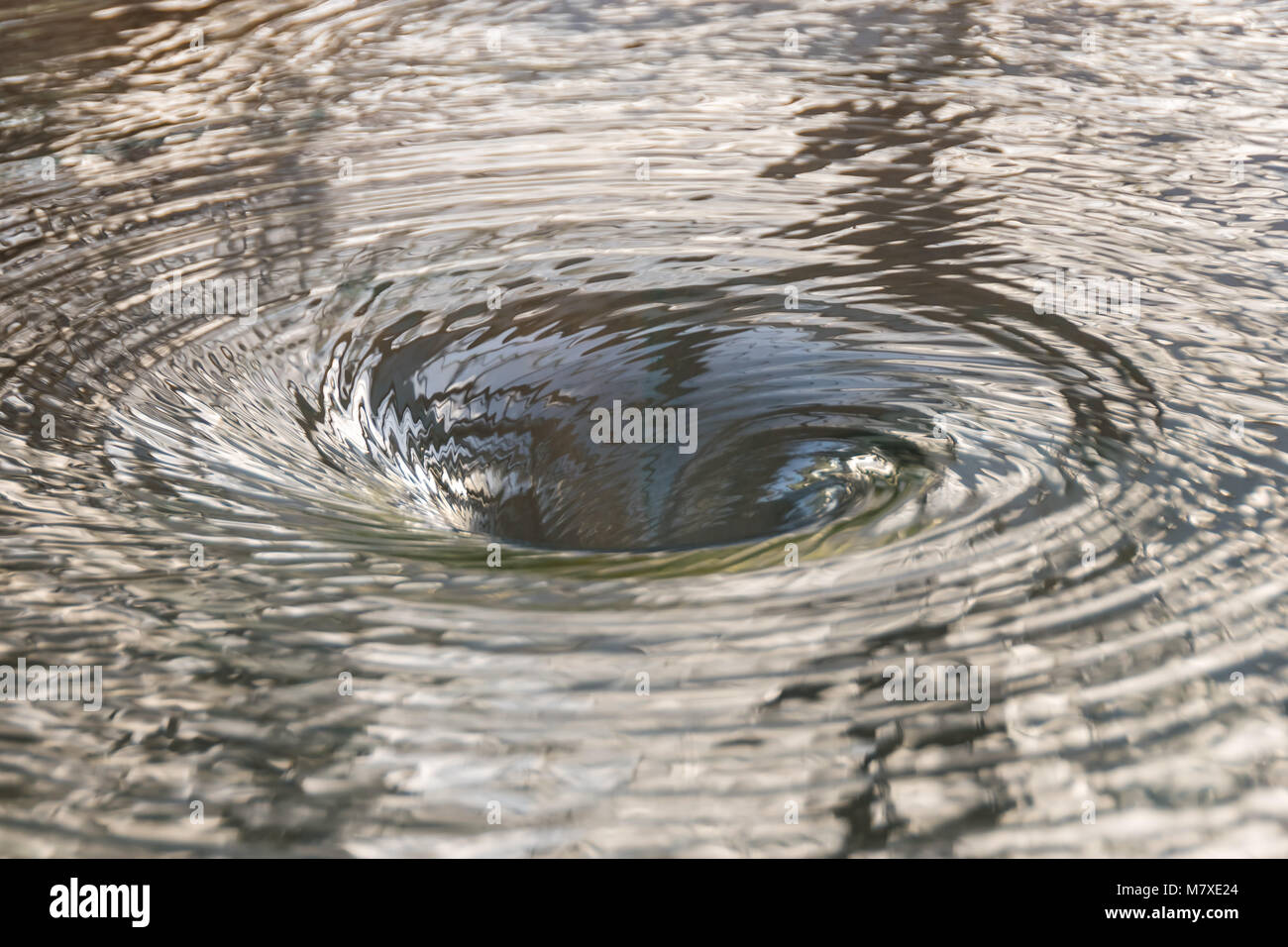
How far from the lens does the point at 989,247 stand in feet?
6.07

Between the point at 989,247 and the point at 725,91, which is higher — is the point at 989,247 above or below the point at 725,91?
below

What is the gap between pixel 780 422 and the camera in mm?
1472

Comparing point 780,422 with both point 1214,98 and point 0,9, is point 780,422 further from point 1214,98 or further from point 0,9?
point 0,9

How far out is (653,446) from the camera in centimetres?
152

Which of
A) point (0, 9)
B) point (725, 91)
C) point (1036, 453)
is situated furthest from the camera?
point (0, 9)

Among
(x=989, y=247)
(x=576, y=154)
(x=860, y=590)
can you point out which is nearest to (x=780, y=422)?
(x=860, y=590)

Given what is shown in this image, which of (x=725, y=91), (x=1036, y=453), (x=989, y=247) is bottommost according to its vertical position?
(x=1036, y=453)

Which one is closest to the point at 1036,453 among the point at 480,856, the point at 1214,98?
the point at 480,856

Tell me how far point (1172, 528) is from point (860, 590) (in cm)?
33

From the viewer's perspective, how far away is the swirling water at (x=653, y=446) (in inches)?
35.1

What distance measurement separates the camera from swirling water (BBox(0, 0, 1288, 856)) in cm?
89
